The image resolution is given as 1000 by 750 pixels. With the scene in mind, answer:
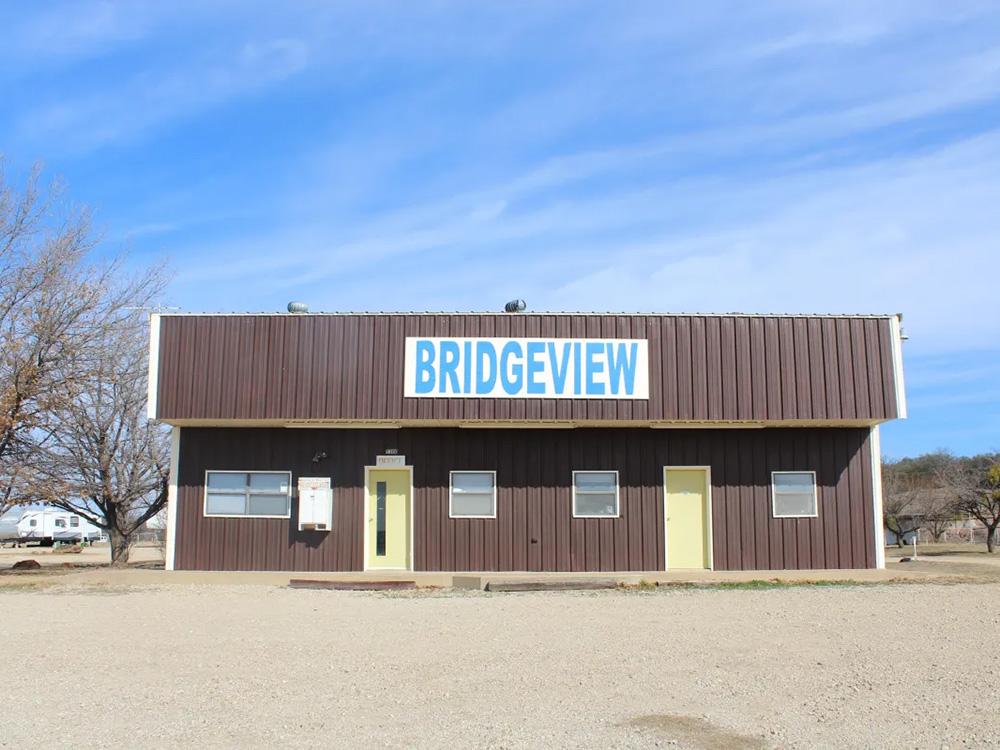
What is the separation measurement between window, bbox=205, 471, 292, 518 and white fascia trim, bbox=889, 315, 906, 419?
11.6m

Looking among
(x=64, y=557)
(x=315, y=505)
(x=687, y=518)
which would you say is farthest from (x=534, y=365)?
(x=64, y=557)

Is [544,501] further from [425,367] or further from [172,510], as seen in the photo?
[172,510]

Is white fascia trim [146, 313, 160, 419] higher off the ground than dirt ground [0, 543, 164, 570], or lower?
higher

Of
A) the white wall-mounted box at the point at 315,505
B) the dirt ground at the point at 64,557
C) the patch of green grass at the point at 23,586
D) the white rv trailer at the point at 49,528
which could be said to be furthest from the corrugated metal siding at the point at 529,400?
the white rv trailer at the point at 49,528

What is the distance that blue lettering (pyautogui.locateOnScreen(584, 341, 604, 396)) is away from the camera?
18.7 meters

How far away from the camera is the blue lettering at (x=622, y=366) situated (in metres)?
18.7

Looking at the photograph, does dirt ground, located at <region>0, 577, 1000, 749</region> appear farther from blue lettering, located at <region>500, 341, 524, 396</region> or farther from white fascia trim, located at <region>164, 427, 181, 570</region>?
blue lettering, located at <region>500, 341, 524, 396</region>

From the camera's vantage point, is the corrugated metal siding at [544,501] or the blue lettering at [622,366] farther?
the corrugated metal siding at [544,501]

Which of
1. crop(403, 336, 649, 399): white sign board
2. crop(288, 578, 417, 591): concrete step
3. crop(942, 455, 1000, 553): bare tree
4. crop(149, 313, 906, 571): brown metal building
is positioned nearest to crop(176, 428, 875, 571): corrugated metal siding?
crop(149, 313, 906, 571): brown metal building

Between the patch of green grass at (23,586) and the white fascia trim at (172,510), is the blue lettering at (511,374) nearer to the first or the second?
the white fascia trim at (172,510)

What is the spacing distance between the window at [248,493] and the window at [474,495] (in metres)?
3.23

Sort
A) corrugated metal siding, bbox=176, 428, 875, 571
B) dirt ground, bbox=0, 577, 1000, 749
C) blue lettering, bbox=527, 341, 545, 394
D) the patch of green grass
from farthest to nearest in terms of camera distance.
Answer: corrugated metal siding, bbox=176, 428, 875, 571
blue lettering, bbox=527, 341, 545, 394
the patch of green grass
dirt ground, bbox=0, 577, 1000, 749

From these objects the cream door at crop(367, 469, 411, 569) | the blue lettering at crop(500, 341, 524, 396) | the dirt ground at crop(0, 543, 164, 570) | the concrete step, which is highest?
the blue lettering at crop(500, 341, 524, 396)

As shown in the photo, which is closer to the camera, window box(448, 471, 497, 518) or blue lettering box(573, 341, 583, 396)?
blue lettering box(573, 341, 583, 396)
